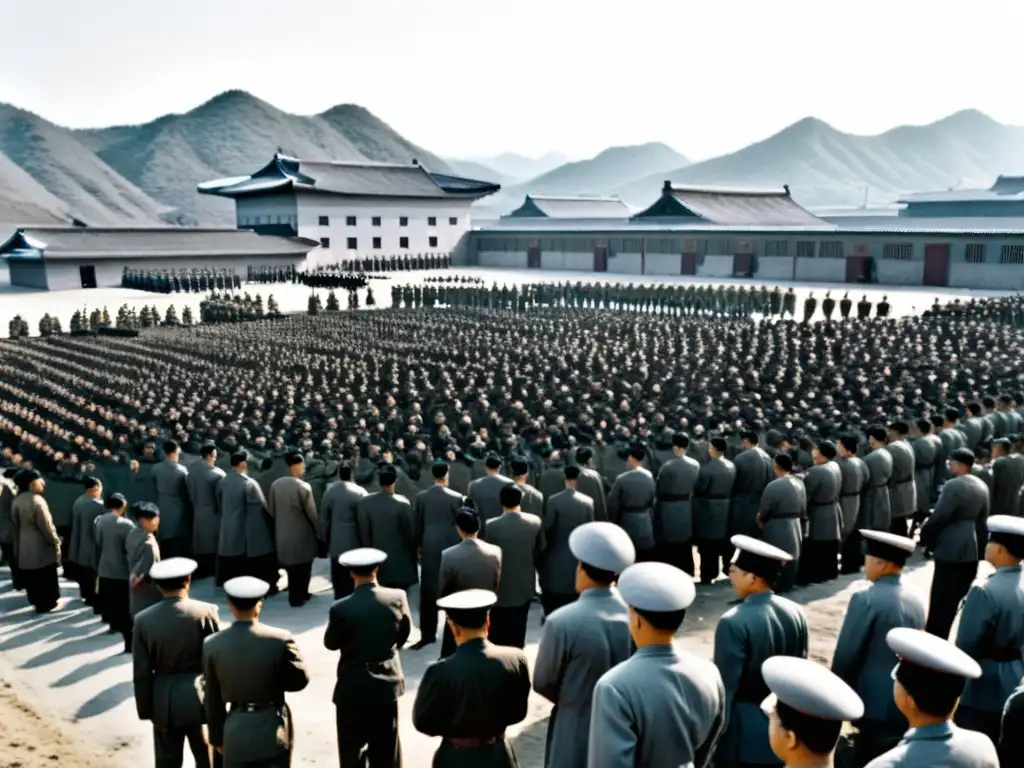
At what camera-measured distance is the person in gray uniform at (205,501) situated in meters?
7.70

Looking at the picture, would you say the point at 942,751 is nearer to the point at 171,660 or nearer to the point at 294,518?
the point at 171,660

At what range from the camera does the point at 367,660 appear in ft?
14.2

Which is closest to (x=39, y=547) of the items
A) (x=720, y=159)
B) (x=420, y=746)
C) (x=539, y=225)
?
(x=420, y=746)

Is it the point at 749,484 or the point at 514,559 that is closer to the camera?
the point at 514,559

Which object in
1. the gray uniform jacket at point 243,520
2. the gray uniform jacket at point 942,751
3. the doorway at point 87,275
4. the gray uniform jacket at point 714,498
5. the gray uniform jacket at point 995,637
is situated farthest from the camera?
the doorway at point 87,275

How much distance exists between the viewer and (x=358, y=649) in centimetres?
429

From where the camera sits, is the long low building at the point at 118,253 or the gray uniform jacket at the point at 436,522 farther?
the long low building at the point at 118,253

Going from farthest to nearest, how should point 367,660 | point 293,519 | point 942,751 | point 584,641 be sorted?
1. point 293,519
2. point 367,660
3. point 584,641
4. point 942,751

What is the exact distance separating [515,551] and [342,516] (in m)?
1.80

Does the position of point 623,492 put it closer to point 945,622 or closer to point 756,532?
point 756,532

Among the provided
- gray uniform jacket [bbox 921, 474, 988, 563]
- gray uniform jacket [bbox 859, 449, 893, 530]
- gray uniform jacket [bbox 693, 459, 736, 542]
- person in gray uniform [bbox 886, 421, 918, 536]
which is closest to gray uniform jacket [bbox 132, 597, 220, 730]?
gray uniform jacket [bbox 693, 459, 736, 542]

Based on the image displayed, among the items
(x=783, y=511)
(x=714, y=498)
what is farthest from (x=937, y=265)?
(x=783, y=511)

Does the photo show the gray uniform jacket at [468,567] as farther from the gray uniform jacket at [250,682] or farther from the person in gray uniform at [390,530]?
the person in gray uniform at [390,530]

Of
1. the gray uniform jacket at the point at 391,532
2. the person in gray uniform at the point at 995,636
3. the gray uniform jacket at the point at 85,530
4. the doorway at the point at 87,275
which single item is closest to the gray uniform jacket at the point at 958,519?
the person in gray uniform at the point at 995,636
